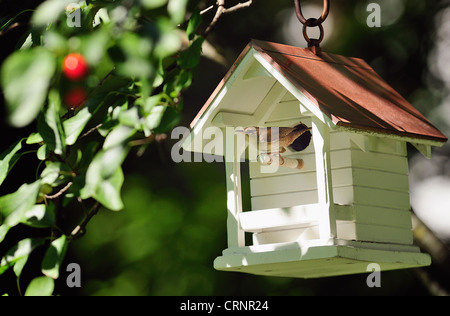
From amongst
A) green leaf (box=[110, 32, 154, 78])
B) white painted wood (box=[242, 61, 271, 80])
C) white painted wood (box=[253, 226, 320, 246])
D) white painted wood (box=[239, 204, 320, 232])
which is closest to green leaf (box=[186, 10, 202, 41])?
green leaf (box=[110, 32, 154, 78])

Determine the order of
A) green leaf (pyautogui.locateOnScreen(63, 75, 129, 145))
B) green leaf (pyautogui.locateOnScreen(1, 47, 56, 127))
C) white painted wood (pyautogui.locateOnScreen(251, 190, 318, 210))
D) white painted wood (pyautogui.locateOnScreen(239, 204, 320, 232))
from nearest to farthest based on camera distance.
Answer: green leaf (pyautogui.locateOnScreen(1, 47, 56, 127))
green leaf (pyautogui.locateOnScreen(63, 75, 129, 145))
white painted wood (pyautogui.locateOnScreen(239, 204, 320, 232))
white painted wood (pyautogui.locateOnScreen(251, 190, 318, 210))

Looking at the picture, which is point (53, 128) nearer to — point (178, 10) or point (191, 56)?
point (191, 56)

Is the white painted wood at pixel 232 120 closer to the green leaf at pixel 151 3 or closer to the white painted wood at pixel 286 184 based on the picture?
the white painted wood at pixel 286 184

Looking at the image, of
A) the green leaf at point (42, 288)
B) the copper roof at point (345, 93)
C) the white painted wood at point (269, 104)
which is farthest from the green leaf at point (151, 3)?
the white painted wood at point (269, 104)

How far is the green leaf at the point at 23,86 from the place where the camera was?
1267 mm

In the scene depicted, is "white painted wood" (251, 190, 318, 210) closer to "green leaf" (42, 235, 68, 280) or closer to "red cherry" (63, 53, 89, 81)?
"green leaf" (42, 235, 68, 280)

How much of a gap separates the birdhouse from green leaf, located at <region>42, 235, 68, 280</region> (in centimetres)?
81

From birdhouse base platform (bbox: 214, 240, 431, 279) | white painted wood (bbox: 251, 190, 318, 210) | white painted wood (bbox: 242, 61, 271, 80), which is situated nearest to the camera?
birdhouse base platform (bbox: 214, 240, 431, 279)

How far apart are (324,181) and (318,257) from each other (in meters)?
0.25

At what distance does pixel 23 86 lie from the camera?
1.28 meters

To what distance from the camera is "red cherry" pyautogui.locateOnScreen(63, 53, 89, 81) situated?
4.96ft

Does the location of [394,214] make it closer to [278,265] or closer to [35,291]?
[278,265]

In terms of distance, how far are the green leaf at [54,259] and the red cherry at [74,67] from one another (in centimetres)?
47
